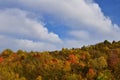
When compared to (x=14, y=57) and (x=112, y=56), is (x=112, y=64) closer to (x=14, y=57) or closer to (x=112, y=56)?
(x=112, y=56)

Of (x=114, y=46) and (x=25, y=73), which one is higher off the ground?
(x=114, y=46)

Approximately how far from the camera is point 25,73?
11612cm

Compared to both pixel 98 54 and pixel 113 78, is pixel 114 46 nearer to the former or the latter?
pixel 98 54

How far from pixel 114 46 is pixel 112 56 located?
13.0 m

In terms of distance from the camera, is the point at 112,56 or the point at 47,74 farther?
the point at 112,56

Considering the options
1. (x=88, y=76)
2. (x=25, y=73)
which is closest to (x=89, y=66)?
(x=88, y=76)

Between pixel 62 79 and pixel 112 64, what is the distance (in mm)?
13971

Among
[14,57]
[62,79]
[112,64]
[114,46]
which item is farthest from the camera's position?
[114,46]

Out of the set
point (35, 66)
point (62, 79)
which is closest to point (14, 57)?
point (35, 66)

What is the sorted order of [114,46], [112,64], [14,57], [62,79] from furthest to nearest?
[114,46] → [14,57] → [112,64] → [62,79]

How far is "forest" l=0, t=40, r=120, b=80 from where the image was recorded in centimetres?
11325

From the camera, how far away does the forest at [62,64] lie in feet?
372

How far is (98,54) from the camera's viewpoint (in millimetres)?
127312

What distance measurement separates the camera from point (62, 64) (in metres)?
119
